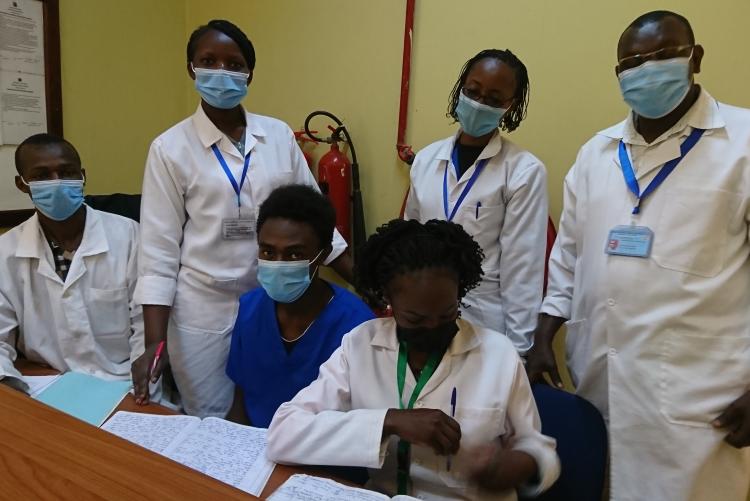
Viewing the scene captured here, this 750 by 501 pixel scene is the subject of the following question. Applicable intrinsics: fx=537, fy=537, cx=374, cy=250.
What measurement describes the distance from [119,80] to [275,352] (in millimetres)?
2226

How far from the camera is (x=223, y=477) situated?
1011 mm

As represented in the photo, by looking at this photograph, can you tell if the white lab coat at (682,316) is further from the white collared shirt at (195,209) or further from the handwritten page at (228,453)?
the white collared shirt at (195,209)

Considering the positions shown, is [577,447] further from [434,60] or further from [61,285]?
[434,60]

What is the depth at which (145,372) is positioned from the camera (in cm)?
136

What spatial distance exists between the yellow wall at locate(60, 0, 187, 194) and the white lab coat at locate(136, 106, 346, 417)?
1480 millimetres

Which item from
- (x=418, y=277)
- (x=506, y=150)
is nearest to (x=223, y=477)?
(x=418, y=277)

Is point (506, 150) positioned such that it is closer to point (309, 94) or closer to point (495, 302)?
point (495, 302)

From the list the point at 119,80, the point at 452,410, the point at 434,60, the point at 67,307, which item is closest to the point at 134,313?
the point at 67,307

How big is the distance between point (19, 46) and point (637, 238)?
106 inches

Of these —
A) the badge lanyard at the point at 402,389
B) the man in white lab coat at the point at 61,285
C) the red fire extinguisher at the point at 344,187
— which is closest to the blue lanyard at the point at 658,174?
the badge lanyard at the point at 402,389

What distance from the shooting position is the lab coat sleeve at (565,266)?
1.53m

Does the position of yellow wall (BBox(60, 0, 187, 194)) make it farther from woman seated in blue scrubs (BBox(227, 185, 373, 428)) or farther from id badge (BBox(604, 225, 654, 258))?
id badge (BBox(604, 225, 654, 258))

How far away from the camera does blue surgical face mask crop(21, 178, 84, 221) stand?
1.62 meters

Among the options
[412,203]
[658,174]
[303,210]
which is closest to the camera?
[658,174]
